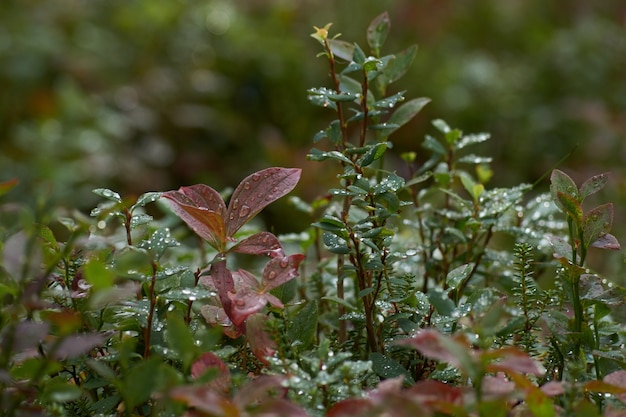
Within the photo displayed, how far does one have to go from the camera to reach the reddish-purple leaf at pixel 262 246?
975 mm

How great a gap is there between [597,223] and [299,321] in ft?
1.32

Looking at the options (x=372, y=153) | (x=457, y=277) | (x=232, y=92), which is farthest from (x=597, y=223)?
(x=232, y=92)

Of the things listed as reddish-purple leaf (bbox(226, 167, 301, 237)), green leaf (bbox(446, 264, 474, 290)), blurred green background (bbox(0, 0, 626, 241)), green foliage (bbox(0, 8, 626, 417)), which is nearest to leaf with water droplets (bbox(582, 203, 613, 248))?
green foliage (bbox(0, 8, 626, 417))

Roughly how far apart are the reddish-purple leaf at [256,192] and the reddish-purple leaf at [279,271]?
0.08 meters

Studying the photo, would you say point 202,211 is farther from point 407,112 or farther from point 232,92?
point 232,92

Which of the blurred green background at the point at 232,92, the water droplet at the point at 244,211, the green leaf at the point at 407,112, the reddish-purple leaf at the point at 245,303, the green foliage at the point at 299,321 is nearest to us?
the green foliage at the point at 299,321

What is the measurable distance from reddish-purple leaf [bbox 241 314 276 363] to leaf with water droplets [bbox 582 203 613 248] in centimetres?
42

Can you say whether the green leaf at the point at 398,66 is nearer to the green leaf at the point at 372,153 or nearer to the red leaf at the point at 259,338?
the green leaf at the point at 372,153

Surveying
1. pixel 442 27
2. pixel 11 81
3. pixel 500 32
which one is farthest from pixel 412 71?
pixel 11 81

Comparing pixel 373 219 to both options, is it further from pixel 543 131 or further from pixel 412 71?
pixel 412 71

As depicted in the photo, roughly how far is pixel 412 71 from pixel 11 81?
1969mm

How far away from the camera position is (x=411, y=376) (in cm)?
98

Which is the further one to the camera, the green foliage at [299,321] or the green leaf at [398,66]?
the green leaf at [398,66]

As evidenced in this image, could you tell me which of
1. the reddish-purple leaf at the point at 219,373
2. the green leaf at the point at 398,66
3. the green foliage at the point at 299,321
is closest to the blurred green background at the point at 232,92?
the green leaf at the point at 398,66
